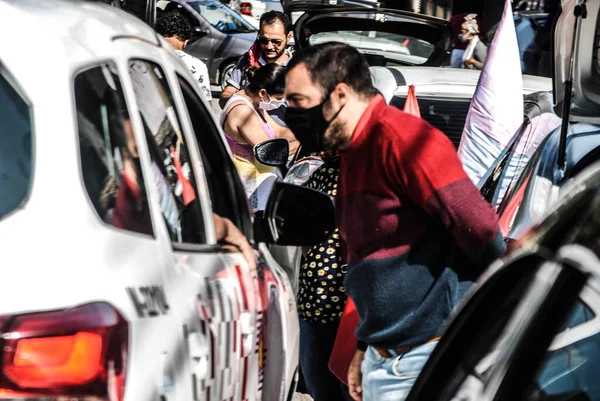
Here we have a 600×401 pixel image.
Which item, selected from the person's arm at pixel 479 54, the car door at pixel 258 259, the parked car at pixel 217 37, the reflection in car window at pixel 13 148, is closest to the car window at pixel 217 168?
the car door at pixel 258 259

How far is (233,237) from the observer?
11.1 feet

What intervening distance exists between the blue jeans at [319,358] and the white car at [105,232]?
1.41 metres

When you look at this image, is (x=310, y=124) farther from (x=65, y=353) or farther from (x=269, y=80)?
(x=269, y=80)

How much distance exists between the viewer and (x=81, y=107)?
2.47 metres

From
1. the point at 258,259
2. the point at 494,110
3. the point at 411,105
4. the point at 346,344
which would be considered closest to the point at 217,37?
the point at 411,105

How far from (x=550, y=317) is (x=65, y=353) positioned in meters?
0.94

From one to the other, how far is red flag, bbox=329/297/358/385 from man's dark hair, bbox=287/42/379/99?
2.63 ft

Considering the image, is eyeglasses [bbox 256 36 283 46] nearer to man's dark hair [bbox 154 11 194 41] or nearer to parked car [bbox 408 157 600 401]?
man's dark hair [bbox 154 11 194 41]

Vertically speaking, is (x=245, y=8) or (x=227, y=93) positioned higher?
(x=227, y=93)

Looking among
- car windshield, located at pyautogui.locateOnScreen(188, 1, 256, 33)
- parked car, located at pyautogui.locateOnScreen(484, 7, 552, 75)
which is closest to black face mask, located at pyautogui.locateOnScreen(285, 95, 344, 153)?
parked car, located at pyautogui.locateOnScreen(484, 7, 552, 75)

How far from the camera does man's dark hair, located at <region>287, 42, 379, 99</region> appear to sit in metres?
3.45

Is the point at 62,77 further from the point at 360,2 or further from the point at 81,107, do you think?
the point at 360,2

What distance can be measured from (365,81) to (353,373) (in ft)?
3.09

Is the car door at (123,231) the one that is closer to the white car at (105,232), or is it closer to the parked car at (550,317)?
the white car at (105,232)
